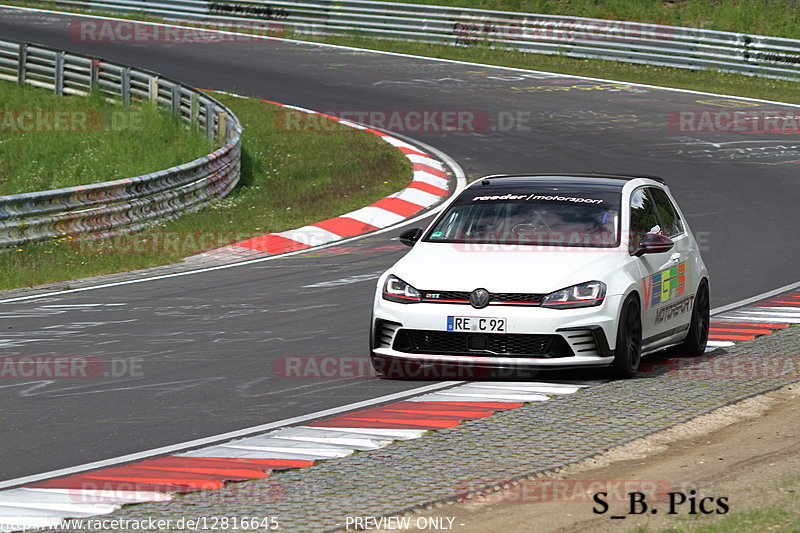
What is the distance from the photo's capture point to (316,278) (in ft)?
50.5

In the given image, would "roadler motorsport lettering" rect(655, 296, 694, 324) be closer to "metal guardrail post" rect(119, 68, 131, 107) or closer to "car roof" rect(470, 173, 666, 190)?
"car roof" rect(470, 173, 666, 190)

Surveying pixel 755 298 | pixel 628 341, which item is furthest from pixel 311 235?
pixel 628 341

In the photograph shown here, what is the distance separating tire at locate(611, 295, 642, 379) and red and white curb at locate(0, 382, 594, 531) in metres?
0.33

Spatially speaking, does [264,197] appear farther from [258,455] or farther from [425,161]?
[258,455]

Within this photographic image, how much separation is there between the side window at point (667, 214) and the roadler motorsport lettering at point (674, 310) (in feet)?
1.94

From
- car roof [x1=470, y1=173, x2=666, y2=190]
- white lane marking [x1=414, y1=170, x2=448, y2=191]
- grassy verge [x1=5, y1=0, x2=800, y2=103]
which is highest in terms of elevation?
car roof [x1=470, y1=173, x2=666, y2=190]

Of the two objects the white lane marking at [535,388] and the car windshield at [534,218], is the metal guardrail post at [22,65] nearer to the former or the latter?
the car windshield at [534,218]

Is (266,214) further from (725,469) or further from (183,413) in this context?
(725,469)

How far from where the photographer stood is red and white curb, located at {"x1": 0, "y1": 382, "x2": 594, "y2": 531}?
6.72m

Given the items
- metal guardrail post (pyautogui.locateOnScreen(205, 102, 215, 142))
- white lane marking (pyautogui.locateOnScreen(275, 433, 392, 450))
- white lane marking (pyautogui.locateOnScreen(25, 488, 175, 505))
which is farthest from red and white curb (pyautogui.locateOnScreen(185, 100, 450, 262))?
white lane marking (pyautogui.locateOnScreen(25, 488, 175, 505))

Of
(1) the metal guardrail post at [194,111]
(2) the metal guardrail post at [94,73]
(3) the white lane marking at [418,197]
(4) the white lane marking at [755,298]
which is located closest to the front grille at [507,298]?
(4) the white lane marking at [755,298]

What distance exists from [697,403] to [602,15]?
104 ft

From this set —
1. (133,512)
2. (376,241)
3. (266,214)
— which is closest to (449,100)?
(266,214)

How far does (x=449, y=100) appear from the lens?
3017cm
